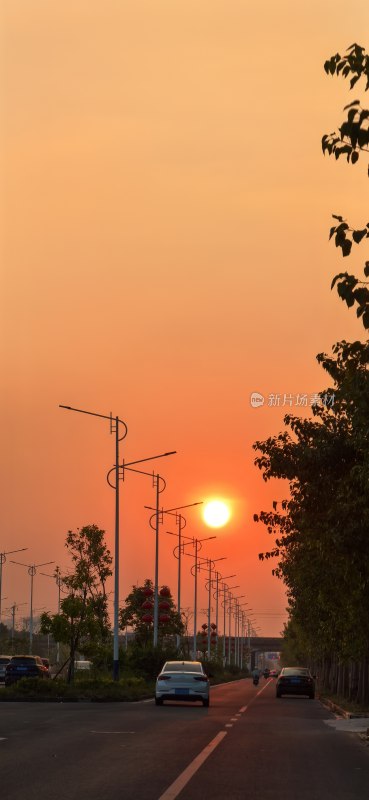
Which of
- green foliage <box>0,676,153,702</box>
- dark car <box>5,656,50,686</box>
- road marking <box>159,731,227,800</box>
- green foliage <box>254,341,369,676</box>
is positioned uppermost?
green foliage <box>254,341,369,676</box>

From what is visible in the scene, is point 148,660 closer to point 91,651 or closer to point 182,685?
point 91,651

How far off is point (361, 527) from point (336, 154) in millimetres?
15192

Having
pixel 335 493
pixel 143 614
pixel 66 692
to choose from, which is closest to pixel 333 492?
pixel 335 493

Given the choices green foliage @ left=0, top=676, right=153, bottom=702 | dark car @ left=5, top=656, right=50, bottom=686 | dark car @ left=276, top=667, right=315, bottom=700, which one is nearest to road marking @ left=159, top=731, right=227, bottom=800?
green foliage @ left=0, top=676, right=153, bottom=702

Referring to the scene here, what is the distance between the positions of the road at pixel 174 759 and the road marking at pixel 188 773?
1cm

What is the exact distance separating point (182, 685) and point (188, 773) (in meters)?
23.9

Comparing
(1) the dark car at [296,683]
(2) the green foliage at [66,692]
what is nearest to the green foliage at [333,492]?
(2) the green foliage at [66,692]

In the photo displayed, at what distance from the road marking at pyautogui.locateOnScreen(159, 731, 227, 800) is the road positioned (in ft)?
0.04

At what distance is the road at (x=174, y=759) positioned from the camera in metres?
14.1

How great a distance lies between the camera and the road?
46.4 feet

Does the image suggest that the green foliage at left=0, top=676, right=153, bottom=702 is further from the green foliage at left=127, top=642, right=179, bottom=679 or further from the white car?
the green foliage at left=127, top=642, right=179, bottom=679

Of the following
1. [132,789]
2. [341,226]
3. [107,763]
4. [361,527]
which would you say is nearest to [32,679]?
[361,527]

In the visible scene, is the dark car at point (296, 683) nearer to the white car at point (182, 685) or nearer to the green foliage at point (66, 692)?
the green foliage at point (66, 692)

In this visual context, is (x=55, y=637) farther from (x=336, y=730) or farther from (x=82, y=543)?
(x=336, y=730)
